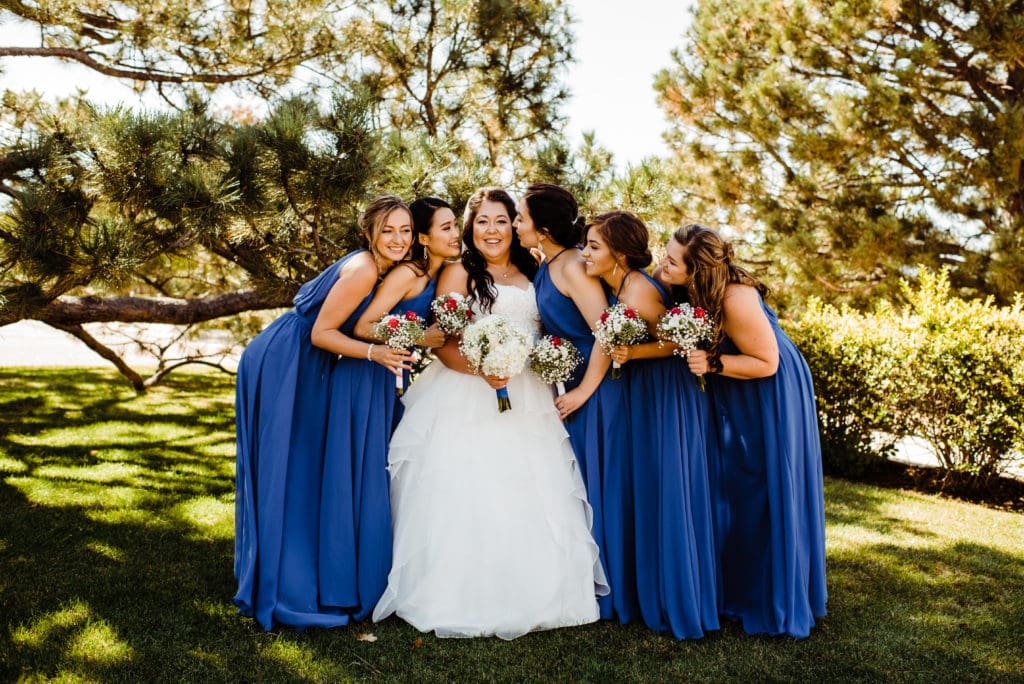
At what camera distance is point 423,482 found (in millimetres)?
3893

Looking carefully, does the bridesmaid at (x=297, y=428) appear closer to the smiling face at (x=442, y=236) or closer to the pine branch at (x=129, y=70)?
the smiling face at (x=442, y=236)

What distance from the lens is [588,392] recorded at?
3973 mm

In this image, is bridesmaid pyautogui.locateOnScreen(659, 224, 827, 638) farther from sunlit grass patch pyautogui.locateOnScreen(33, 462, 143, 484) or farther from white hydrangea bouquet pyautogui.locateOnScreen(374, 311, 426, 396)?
sunlit grass patch pyautogui.locateOnScreen(33, 462, 143, 484)

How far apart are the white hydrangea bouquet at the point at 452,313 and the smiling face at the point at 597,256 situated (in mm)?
716

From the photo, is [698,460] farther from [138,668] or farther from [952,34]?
[952,34]

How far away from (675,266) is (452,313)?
1201 millimetres

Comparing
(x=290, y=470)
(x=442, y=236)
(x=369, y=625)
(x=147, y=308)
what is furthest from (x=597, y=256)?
(x=147, y=308)

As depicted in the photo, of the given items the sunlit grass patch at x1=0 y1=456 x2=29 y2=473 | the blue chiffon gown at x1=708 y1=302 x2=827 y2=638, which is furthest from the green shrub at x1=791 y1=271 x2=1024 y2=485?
the sunlit grass patch at x1=0 y1=456 x2=29 y2=473

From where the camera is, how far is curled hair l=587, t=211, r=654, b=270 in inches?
153

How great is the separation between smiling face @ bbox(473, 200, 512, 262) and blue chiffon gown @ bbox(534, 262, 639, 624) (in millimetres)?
521

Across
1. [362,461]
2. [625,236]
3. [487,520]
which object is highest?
[625,236]

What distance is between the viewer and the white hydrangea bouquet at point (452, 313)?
3969 mm

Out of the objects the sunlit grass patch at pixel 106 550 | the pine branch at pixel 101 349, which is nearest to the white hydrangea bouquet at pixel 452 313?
the sunlit grass patch at pixel 106 550

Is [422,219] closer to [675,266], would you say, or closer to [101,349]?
[675,266]
